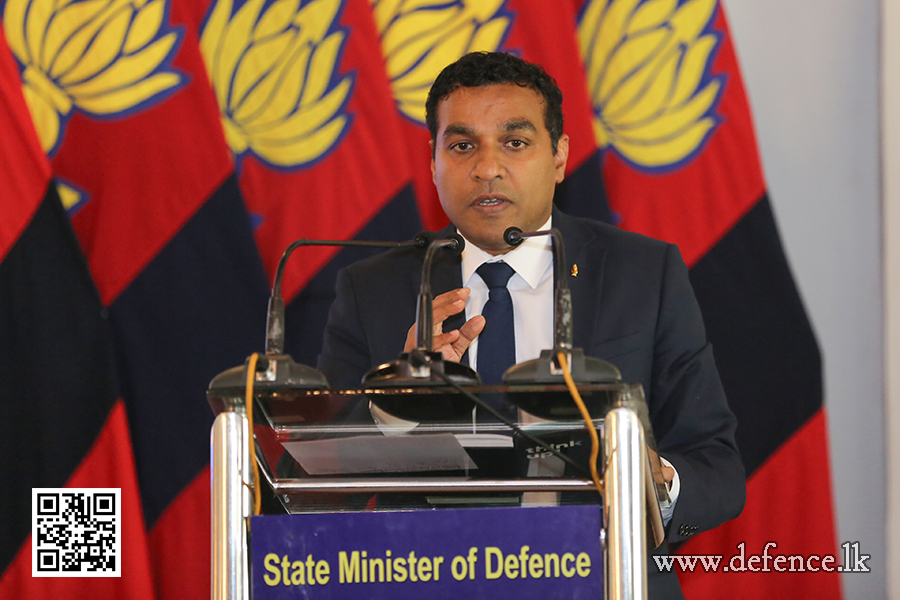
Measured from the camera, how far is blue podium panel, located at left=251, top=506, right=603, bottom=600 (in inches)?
41.5

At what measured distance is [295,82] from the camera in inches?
104

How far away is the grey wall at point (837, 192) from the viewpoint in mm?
2510

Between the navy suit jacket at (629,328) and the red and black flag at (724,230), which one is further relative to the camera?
the red and black flag at (724,230)

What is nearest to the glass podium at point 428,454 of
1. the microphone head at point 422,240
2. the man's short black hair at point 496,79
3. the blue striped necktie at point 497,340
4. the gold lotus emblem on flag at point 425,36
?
the microphone head at point 422,240

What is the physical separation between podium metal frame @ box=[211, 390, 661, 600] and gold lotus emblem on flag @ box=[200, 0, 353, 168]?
1602 millimetres

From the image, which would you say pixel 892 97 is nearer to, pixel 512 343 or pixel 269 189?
pixel 512 343

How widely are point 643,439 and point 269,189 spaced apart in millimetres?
1808

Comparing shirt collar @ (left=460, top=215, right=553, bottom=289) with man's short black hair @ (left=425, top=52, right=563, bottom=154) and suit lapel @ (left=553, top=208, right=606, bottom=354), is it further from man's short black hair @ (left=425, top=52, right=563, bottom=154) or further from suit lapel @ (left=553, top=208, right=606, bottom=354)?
man's short black hair @ (left=425, top=52, right=563, bottom=154)

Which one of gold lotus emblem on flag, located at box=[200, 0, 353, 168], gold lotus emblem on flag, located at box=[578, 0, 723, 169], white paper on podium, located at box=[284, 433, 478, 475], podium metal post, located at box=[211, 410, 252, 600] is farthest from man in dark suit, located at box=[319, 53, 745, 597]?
podium metal post, located at box=[211, 410, 252, 600]

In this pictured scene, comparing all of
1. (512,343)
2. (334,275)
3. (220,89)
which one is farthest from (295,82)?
(512,343)

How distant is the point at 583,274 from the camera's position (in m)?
2.02

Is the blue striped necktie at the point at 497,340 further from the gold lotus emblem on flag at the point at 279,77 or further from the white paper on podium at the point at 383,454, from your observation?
the gold lotus emblem on flag at the point at 279,77

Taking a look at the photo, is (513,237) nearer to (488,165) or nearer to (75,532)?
(488,165)

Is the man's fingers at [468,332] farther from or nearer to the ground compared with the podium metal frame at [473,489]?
farther from the ground
